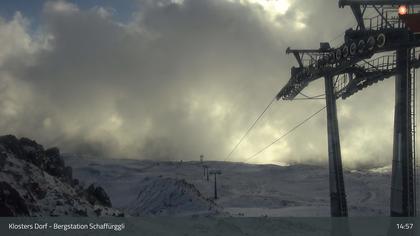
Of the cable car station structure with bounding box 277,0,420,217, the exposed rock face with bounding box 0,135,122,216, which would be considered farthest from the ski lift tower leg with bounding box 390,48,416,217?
the exposed rock face with bounding box 0,135,122,216

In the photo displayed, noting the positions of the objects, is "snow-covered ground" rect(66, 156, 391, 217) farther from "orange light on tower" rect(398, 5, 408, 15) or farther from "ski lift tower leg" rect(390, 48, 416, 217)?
"orange light on tower" rect(398, 5, 408, 15)

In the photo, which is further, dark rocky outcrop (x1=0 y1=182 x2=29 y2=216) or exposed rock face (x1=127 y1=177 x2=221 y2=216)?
exposed rock face (x1=127 y1=177 x2=221 y2=216)

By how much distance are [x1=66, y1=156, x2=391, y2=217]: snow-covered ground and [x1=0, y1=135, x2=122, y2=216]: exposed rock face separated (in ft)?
66.7

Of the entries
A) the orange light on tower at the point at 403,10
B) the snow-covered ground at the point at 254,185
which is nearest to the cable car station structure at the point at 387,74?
the orange light on tower at the point at 403,10

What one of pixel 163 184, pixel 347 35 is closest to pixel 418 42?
pixel 347 35

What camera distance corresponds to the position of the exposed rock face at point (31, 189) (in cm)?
2352

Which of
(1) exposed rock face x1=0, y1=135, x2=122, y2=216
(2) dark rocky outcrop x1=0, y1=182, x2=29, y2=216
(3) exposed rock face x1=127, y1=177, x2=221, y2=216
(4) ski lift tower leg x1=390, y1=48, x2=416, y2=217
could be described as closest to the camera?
(2) dark rocky outcrop x1=0, y1=182, x2=29, y2=216

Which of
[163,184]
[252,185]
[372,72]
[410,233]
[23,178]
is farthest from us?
[252,185]

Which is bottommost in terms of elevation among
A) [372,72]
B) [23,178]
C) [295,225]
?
[295,225]

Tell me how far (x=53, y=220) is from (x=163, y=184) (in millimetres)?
32693

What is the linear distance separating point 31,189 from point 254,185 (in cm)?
5847

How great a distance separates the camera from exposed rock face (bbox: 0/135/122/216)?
23.5m

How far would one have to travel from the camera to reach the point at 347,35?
28.8 metres

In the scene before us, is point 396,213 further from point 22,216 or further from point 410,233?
point 22,216
